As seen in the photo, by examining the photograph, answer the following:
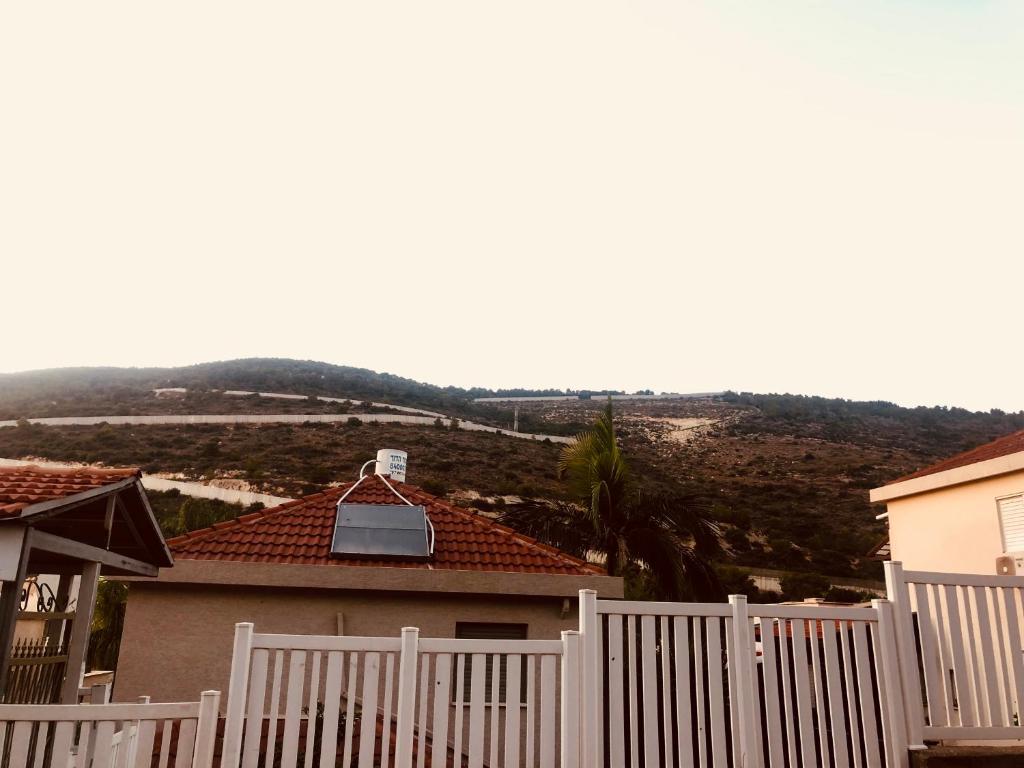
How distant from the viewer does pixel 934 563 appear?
14117 mm

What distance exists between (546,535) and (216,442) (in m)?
41.9

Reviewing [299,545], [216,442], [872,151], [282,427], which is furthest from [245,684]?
[282,427]

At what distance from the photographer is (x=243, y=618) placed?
11.8 meters

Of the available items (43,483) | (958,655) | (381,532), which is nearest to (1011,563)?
(958,655)

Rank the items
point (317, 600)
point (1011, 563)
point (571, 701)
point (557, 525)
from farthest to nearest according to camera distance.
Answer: point (557, 525) < point (1011, 563) < point (317, 600) < point (571, 701)

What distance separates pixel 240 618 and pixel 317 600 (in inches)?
44.7

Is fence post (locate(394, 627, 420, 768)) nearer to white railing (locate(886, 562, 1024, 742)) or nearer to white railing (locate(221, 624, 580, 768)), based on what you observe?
white railing (locate(221, 624, 580, 768))

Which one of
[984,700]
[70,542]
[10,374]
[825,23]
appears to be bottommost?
[984,700]

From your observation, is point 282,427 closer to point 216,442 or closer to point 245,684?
point 216,442

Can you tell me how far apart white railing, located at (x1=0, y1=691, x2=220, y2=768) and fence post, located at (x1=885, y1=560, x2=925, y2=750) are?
219 inches

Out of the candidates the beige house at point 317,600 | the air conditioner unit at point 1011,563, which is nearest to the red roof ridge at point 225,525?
the beige house at point 317,600

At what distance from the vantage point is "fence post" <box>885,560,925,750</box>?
Result: 6.66 meters

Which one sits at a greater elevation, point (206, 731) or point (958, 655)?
point (958, 655)

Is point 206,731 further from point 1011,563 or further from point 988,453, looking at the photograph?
point 988,453
